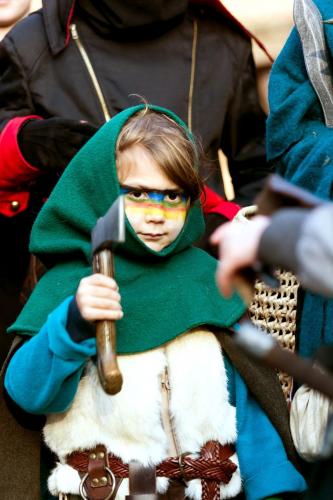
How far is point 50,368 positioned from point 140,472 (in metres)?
0.39

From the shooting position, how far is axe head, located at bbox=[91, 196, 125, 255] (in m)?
2.67

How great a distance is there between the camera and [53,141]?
3.87 metres

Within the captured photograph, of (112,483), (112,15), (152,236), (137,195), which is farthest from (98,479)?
(112,15)

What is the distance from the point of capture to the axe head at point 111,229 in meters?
2.67

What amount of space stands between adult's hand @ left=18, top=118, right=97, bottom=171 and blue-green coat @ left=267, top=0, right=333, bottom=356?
62 centimetres

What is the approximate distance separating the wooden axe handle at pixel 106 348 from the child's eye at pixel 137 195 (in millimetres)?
473

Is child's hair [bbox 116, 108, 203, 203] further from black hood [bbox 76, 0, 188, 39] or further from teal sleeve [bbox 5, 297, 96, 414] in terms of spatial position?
black hood [bbox 76, 0, 188, 39]

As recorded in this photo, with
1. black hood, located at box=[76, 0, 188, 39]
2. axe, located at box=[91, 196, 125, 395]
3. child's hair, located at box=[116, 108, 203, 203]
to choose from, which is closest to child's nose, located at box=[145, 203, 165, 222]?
child's hair, located at box=[116, 108, 203, 203]

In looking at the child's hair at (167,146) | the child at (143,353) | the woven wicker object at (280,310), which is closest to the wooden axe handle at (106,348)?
the child at (143,353)

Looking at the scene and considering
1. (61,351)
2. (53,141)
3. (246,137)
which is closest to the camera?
(61,351)

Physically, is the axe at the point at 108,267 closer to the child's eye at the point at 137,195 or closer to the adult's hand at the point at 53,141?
the child's eye at the point at 137,195

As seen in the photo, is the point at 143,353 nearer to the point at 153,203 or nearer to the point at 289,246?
the point at 153,203

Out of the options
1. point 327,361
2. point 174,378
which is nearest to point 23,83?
point 174,378

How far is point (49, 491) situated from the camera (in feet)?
11.1
